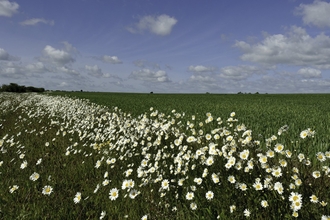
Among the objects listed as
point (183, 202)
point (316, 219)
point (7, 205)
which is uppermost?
point (316, 219)

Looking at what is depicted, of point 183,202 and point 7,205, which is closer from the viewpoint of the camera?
point 183,202

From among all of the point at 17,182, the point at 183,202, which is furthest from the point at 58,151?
the point at 183,202

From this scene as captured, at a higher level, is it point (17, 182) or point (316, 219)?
point (316, 219)

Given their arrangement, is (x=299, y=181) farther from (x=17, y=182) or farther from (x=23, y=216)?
(x=17, y=182)

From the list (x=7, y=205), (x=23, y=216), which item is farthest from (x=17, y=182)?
(x=23, y=216)

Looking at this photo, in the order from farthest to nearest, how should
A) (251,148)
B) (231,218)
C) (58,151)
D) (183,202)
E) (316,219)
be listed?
(58,151), (251,148), (183,202), (231,218), (316,219)

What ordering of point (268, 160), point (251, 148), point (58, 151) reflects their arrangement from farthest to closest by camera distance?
point (58, 151) → point (251, 148) → point (268, 160)

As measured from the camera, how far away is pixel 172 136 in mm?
7828

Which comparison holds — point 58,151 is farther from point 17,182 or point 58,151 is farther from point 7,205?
point 7,205

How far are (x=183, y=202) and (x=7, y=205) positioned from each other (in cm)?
346

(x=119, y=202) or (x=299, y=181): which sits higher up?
(x=299, y=181)

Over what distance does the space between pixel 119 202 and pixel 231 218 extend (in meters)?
2.11

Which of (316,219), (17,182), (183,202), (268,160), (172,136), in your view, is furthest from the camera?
(172,136)

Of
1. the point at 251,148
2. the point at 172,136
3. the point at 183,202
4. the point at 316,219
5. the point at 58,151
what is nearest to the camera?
A: the point at 316,219
